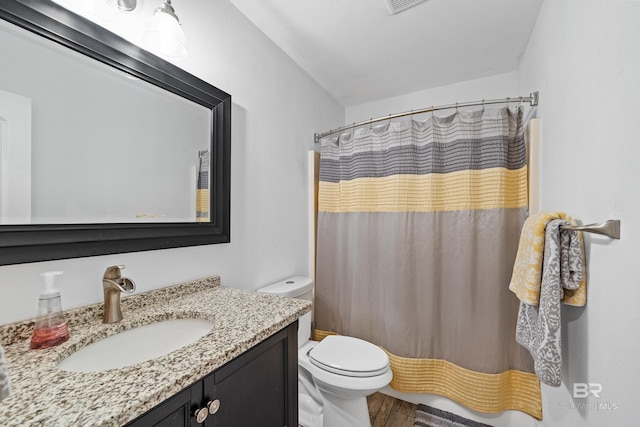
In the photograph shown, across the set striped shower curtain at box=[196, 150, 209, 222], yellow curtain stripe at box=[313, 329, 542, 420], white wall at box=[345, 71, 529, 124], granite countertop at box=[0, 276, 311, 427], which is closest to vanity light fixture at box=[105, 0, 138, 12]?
striped shower curtain at box=[196, 150, 209, 222]

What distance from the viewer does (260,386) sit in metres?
0.87

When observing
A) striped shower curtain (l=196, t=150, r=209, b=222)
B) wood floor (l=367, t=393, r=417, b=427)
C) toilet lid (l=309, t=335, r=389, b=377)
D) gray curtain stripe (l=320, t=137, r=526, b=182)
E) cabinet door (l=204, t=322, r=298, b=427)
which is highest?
gray curtain stripe (l=320, t=137, r=526, b=182)

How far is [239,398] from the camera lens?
793mm

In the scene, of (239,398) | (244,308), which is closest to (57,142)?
(244,308)

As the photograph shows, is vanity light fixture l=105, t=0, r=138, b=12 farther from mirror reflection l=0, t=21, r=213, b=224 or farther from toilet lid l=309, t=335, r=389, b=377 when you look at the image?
toilet lid l=309, t=335, r=389, b=377

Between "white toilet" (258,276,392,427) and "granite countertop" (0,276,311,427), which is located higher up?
"granite countertop" (0,276,311,427)

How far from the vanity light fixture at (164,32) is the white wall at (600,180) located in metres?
1.37

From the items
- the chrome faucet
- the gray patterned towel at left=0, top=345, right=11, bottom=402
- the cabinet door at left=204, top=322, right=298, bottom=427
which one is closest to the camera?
the gray patterned towel at left=0, top=345, right=11, bottom=402

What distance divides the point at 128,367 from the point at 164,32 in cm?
110

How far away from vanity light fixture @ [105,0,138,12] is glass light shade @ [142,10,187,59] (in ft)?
0.21

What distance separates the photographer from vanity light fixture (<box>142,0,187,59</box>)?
38.0 inches

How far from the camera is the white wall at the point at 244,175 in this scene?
0.87m

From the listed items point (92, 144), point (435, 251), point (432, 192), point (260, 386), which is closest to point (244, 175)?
point (92, 144)

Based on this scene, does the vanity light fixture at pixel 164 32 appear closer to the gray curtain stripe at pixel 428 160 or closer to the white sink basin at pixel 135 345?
the white sink basin at pixel 135 345
